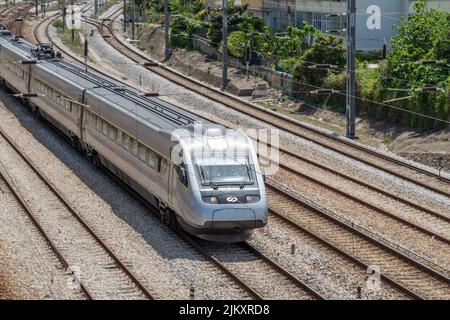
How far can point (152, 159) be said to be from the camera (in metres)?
26.9

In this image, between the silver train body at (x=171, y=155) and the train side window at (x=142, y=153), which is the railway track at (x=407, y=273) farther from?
the train side window at (x=142, y=153)

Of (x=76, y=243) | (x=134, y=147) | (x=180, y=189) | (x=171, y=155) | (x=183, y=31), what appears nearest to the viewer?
(x=180, y=189)

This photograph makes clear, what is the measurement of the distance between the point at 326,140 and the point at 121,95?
37.9 feet

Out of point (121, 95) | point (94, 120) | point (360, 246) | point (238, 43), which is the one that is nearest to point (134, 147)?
point (121, 95)

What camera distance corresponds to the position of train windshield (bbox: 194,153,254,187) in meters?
23.6

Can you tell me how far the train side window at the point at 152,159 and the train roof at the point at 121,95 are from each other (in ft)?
2.77

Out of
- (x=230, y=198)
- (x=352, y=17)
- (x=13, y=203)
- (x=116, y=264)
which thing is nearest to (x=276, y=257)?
(x=230, y=198)

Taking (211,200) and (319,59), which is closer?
(211,200)

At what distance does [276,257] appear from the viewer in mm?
23688

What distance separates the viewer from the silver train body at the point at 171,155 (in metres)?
23.3

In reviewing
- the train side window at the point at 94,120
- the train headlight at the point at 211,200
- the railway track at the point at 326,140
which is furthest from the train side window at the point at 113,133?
the train headlight at the point at 211,200

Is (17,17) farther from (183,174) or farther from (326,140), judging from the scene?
(183,174)

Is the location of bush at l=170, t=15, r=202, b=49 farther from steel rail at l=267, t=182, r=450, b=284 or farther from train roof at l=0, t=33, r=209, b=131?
steel rail at l=267, t=182, r=450, b=284

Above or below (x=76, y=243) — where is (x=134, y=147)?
above
